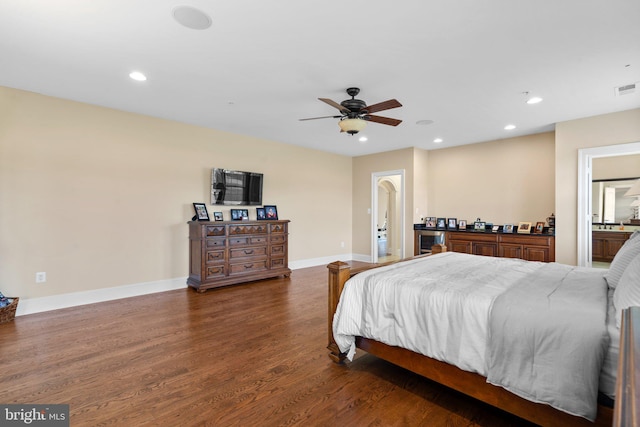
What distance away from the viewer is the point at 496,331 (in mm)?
1671

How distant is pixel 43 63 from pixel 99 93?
0.72 metres

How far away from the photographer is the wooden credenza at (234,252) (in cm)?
463

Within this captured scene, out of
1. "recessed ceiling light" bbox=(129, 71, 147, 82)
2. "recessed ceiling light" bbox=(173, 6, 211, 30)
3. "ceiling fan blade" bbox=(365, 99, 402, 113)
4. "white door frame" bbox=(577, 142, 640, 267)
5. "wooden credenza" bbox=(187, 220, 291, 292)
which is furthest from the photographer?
"wooden credenza" bbox=(187, 220, 291, 292)

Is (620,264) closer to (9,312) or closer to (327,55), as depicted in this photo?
(327,55)

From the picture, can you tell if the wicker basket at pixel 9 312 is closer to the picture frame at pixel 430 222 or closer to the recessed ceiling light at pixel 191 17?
the recessed ceiling light at pixel 191 17

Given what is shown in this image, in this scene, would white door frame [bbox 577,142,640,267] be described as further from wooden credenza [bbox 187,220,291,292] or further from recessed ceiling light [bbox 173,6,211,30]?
recessed ceiling light [bbox 173,6,211,30]

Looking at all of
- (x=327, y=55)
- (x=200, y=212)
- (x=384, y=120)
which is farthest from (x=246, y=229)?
(x=327, y=55)

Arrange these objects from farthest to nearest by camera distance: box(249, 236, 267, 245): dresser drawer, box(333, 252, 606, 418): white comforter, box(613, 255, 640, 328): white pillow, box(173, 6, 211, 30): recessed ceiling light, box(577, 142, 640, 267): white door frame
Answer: box(249, 236, 267, 245): dresser drawer → box(577, 142, 640, 267): white door frame → box(173, 6, 211, 30): recessed ceiling light → box(333, 252, 606, 418): white comforter → box(613, 255, 640, 328): white pillow

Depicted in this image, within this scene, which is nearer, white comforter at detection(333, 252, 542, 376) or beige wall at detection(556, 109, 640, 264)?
white comforter at detection(333, 252, 542, 376)

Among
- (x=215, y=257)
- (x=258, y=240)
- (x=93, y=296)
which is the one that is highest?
(x=258, y=240)

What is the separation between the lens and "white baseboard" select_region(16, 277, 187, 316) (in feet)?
11.9

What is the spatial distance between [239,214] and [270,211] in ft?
2.14

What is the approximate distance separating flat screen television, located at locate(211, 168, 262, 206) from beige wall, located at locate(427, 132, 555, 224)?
385 cm

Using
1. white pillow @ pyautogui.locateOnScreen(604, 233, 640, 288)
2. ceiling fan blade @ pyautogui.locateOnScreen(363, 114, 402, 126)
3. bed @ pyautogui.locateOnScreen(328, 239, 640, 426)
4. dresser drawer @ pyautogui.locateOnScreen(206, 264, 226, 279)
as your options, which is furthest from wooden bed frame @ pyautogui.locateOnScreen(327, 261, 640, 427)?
dresser drawer @ pyautogui.locateOnScreen(206, 264, 226, 279)
